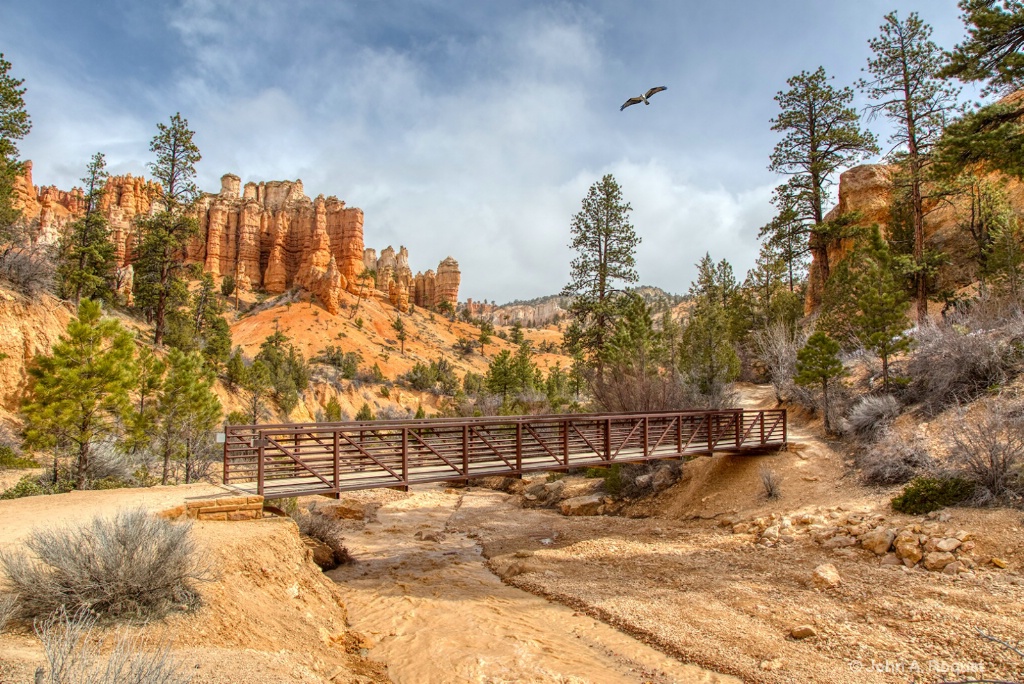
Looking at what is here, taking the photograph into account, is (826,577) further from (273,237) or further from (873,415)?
(273,237)

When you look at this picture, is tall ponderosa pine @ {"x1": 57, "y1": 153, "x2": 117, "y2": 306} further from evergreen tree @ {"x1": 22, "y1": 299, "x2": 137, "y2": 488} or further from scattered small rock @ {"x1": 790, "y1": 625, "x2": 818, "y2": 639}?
scattered small rock @ {"x1": 790, "y1": 625, "x2": 818, "y2": 639}

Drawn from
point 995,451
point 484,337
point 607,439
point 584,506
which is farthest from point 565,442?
point 484,337

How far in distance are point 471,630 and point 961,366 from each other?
15.2m

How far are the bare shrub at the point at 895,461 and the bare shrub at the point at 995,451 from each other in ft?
2.36

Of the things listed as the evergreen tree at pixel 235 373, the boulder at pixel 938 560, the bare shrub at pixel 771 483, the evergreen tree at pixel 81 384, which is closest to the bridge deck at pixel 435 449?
the bare shrub at pixel 771 483

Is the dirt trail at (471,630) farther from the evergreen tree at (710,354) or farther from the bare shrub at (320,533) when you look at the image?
the evergreen tree at (710,354)

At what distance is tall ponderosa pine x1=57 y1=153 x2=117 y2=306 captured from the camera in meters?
29.1

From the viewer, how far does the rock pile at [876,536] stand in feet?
31.2

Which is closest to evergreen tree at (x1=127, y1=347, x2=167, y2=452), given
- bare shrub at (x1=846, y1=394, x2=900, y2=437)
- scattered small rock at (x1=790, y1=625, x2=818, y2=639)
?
scattered small rock at (x1=790, y1=625, x2=818, y2=639)

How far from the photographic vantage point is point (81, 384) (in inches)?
510

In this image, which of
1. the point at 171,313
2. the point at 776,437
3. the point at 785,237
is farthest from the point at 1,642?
the point at 171,313

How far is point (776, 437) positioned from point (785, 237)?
673 inches

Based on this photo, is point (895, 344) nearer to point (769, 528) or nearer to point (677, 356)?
point (769, 528)

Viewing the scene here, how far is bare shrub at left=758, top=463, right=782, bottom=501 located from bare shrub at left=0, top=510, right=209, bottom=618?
1378cm
